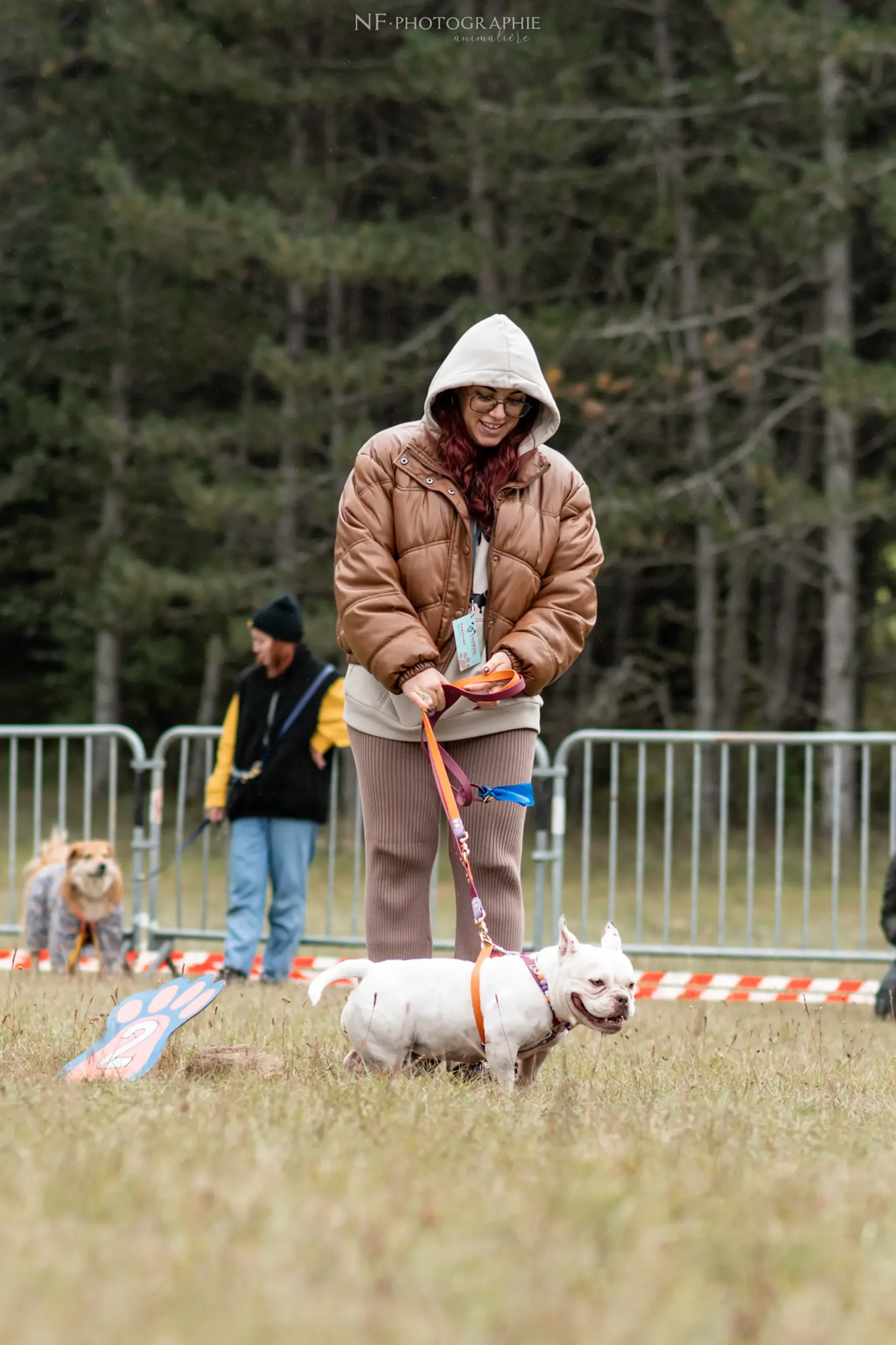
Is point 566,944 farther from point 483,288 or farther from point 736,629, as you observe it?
point 736,629

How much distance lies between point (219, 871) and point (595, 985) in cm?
1042

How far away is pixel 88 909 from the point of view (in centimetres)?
898

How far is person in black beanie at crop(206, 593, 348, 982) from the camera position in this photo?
8781 millimetres

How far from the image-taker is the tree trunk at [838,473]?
1666 centimetres

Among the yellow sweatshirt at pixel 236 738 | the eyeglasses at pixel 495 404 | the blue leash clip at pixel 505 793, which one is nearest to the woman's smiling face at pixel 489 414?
the eyeglasses at pixel 495 404

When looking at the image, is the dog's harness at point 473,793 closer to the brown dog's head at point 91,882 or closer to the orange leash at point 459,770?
the orange leash at point 459,770

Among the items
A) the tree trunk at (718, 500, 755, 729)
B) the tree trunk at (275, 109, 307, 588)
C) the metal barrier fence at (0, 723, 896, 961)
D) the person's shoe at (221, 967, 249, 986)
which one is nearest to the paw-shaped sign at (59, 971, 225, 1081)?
the metal barrier fence at (0, 723, 896, 961)

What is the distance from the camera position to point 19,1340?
6.54 ft

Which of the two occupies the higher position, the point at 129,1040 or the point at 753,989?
the point at 129,1040

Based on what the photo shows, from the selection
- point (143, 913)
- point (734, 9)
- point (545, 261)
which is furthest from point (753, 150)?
point (143, 913)

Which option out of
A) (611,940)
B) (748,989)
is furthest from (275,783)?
(611,940)

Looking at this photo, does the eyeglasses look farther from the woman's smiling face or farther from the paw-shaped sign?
the paw-shaped sign

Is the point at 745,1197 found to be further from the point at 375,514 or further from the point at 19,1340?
the point at 375,514

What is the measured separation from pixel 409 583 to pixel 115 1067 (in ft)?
4.73
